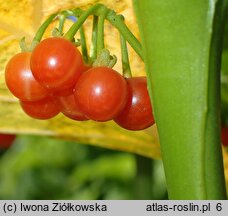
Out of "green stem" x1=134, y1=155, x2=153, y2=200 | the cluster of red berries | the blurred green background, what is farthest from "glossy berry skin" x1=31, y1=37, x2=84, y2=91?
the blurred green background

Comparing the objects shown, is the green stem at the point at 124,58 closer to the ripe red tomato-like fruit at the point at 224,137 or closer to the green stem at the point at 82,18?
the green stem at the point at 82,18

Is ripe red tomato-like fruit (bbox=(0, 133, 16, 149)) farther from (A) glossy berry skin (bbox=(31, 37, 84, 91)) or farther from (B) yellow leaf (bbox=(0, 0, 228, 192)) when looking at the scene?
(A) glossy berry skin (bbox=(31, 37, 84, 91))

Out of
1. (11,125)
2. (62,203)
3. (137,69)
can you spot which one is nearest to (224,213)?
(62,203)

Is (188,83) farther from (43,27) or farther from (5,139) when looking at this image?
(5,139)

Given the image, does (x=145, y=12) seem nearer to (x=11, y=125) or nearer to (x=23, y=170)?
(x=11, y=125)

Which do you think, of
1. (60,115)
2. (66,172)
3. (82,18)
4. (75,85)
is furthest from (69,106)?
(66,172)

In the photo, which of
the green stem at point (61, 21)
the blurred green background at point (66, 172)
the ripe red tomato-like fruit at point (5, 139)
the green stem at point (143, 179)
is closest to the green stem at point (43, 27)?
the green stem at point (61, 21)
